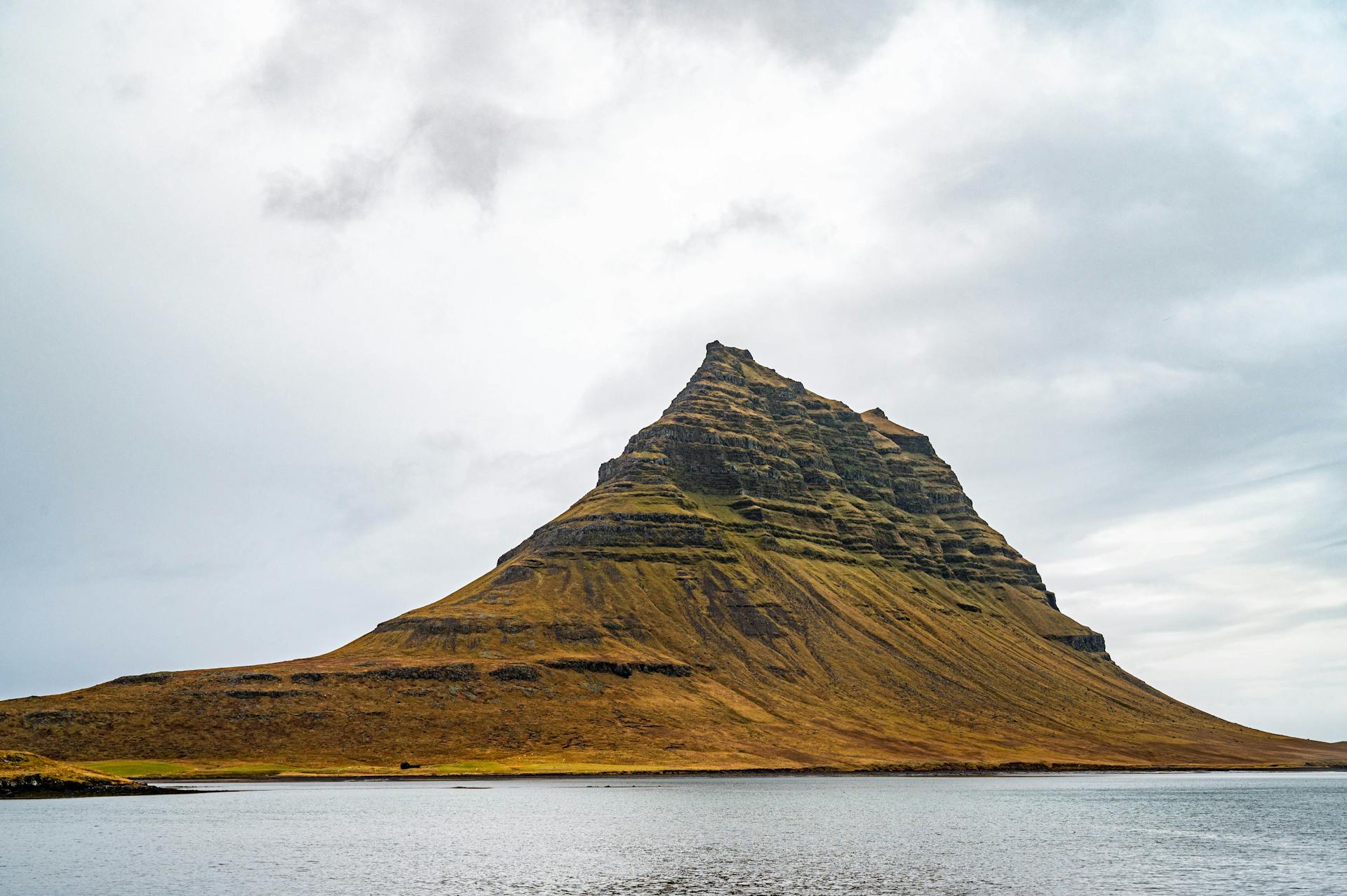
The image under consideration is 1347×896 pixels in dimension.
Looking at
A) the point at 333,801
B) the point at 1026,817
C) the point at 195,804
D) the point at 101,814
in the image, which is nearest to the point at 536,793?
the point at 333,801

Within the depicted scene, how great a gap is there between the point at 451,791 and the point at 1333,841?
13453 centimetres

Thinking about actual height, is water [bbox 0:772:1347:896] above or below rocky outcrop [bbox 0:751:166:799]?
below

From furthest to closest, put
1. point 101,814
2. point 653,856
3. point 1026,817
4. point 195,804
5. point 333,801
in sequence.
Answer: point 333,801
point 195,804
point 1026,817
point 101,814
point 653,856

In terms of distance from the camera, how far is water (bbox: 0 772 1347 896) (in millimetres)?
73062

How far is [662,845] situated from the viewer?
98.2 meters

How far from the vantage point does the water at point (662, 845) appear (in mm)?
73062

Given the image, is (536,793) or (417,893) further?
(536,793)

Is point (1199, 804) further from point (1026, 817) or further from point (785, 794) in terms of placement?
point (785, 794)

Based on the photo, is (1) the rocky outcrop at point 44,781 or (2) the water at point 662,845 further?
(1) the rocky outcrop at point 44,781

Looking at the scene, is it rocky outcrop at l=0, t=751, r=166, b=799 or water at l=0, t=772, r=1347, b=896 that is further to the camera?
rocky outcrop at l=0, t=751, r=166, b=799

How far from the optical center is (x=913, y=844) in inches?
3947

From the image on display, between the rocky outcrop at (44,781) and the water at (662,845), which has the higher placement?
the rocky outcrop at (44,781)

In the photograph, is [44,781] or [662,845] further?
[44,781]

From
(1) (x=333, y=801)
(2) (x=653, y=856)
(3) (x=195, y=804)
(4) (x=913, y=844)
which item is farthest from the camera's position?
(1) (x=333, y=801)
